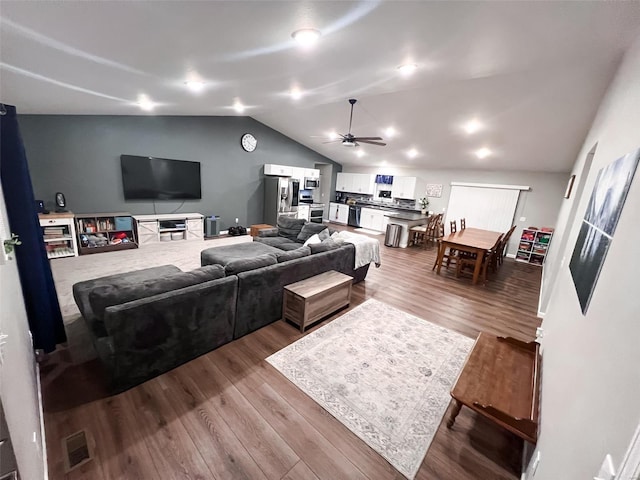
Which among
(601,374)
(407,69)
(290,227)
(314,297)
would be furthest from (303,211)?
(601,374)

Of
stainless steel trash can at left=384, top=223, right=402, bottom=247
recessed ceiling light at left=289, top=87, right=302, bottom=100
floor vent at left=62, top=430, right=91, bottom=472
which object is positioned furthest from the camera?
stainless steel trash can at left=384, top=223, right=402, bottom=247

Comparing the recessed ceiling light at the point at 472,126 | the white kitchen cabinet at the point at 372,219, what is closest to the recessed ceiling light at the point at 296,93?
the recessed ceiling light at the point at 472,126

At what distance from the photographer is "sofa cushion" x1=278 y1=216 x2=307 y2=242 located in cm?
505

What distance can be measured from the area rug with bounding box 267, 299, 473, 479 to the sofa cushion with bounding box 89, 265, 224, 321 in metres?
1.02

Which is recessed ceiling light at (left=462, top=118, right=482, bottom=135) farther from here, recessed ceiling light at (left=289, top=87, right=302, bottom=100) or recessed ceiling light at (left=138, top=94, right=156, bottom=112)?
recessed ceiling light at (left=138, top=94, right=156, bottom=112)

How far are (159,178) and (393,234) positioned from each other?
5702 millimetres

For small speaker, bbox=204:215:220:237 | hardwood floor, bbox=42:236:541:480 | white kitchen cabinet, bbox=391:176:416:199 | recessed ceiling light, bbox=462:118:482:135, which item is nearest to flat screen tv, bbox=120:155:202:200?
small speaker, bbox=204:215:220:237

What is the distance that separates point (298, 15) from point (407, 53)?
1.21 meters

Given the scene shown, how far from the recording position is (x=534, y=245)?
246 inches

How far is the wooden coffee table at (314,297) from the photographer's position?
2885 mm

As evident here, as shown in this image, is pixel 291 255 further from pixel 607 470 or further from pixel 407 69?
pixel 607 470

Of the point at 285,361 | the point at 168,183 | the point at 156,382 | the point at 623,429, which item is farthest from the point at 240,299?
the point at 168,183

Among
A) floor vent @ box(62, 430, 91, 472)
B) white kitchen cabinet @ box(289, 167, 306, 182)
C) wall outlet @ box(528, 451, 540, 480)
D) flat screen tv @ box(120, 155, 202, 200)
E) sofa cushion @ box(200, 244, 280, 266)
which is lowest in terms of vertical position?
floor vent @ box(62, 430, 91, 472)

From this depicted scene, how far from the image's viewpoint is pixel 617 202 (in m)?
A: 1.21
